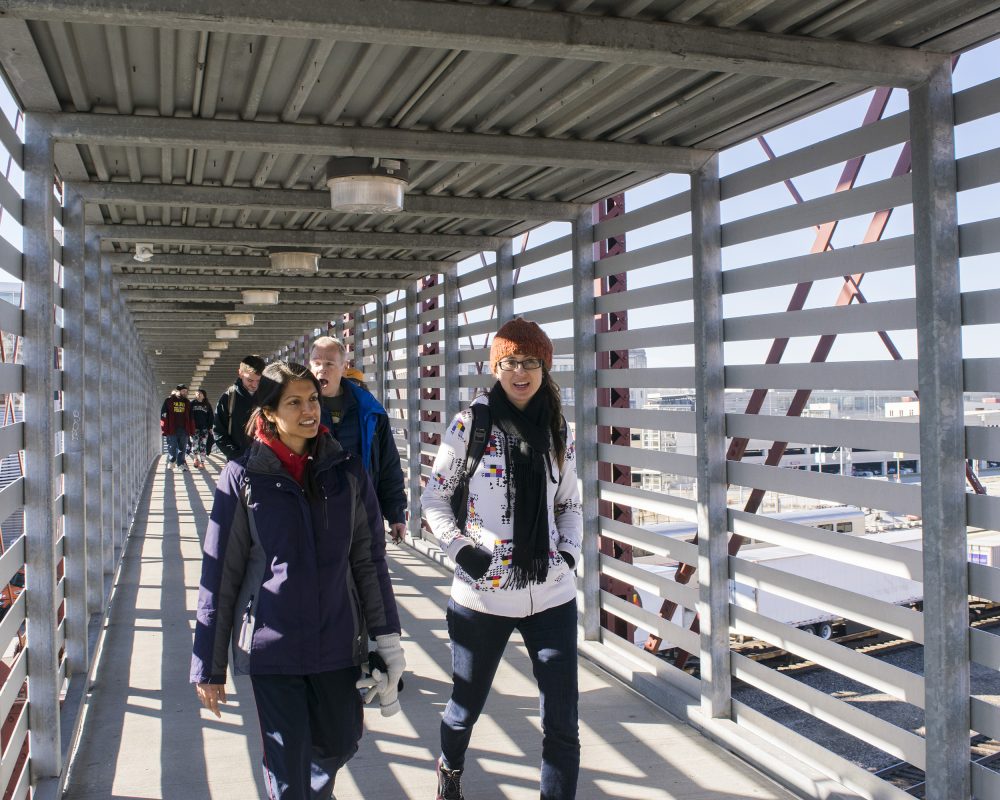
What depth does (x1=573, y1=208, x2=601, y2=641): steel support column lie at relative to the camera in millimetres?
6207

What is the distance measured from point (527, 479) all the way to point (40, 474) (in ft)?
6.60

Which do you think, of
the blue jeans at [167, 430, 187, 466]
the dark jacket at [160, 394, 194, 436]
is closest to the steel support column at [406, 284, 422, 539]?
the dark jacket at [160, 394, 194, 436]

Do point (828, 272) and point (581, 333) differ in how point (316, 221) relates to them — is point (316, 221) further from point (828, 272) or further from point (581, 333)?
point (828, 272)

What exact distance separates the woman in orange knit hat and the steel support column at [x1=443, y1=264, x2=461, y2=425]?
598cm

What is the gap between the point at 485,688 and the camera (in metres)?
3.38

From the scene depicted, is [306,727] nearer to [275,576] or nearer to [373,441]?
[275,576]

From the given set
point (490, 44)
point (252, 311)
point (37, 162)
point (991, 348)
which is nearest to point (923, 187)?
point (991, 348)

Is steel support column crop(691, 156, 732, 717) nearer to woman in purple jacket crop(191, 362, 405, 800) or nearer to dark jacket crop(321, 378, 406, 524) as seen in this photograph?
dark jacket crop(321, 378, 406, 524)

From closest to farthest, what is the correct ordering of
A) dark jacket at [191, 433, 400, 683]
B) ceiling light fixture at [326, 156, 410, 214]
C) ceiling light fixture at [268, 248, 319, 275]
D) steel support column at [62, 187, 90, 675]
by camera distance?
dark jacket at [191, 433, 400, 683], ceiling light fixture at [326, 156, 410, 214], steel support column at [62, 187, 90, 675], ceiling light fixture at [268, 248, 319, 275]

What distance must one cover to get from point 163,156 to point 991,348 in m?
4.29

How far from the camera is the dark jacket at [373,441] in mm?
4535

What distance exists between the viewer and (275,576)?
289 cm

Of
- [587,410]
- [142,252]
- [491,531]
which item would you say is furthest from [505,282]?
[491,531]

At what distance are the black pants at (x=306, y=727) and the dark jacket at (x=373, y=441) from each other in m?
1.54
